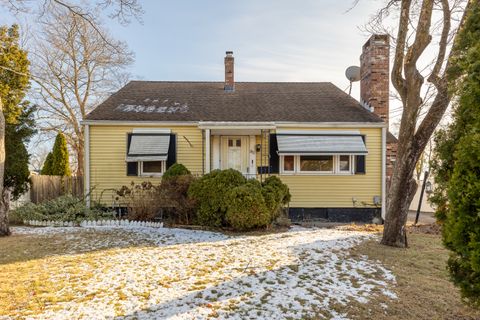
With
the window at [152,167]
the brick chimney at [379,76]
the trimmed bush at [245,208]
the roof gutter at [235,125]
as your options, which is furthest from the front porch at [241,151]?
the brick chimney at [379,76]

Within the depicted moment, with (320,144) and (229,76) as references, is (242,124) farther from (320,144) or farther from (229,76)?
(229,76)

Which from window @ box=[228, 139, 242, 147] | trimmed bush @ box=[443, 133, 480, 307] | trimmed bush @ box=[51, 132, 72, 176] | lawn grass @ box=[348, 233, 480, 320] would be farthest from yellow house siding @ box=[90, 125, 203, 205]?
trimmed bush @ box=[443, 133, 480, 307]

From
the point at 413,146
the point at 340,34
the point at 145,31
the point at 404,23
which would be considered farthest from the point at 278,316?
the point at 145,31

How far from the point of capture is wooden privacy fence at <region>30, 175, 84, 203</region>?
37.7 feet

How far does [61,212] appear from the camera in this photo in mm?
9703

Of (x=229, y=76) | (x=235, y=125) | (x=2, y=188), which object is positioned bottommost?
(x=2, y=188)

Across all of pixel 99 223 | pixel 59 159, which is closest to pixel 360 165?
pixel 99 223

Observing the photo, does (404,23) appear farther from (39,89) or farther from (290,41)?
(39,89)

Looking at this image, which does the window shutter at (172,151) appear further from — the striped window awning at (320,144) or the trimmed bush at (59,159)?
the trimmed bush at (59,159)

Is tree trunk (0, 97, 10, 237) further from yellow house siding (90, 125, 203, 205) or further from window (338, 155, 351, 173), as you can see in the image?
window (338, 155, 351, 173)

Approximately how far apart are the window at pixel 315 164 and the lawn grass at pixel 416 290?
4.51 meters

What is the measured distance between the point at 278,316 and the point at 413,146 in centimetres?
529

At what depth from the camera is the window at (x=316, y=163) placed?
11234 millimetres

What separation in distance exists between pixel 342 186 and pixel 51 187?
10897 mm
